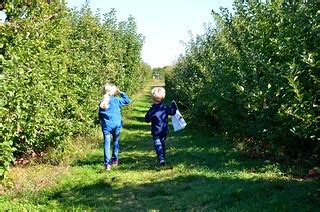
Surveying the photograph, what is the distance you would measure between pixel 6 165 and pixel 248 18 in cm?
734

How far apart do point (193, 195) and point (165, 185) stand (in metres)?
0.98

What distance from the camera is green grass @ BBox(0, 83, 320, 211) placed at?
701 centimetres

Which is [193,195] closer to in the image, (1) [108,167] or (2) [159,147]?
(2) [159,147]

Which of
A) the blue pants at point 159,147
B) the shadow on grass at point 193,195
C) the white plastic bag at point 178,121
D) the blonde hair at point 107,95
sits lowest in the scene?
the shadow on grass at point 193,195

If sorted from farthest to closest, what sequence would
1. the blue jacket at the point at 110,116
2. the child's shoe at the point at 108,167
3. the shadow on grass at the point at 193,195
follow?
1. the blue jacket at the point at 110,116
2. the child's shoe at the point at 108,167
3. the shadow on grass at the point at 193,195

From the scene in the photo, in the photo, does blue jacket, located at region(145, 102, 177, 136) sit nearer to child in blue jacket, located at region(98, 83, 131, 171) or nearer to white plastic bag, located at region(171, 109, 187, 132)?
white plastic bag, located at region(171, 109, 187, 132)

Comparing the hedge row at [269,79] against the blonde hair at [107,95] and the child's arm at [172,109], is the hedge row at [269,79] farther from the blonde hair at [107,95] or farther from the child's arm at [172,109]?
the blonde hair at [107,95]

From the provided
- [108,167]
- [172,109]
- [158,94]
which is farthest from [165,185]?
[158,94]

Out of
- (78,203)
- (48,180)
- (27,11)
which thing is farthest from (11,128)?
(27,11)

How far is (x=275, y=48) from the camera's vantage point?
7.79 m

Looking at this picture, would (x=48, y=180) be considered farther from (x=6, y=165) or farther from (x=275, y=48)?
(x=275, y=48)

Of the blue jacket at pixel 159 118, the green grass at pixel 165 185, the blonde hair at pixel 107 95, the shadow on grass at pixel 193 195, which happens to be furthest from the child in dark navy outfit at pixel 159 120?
the shadow on grass at pixel 193 195

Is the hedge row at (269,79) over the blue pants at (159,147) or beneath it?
over

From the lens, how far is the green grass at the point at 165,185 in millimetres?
7008
